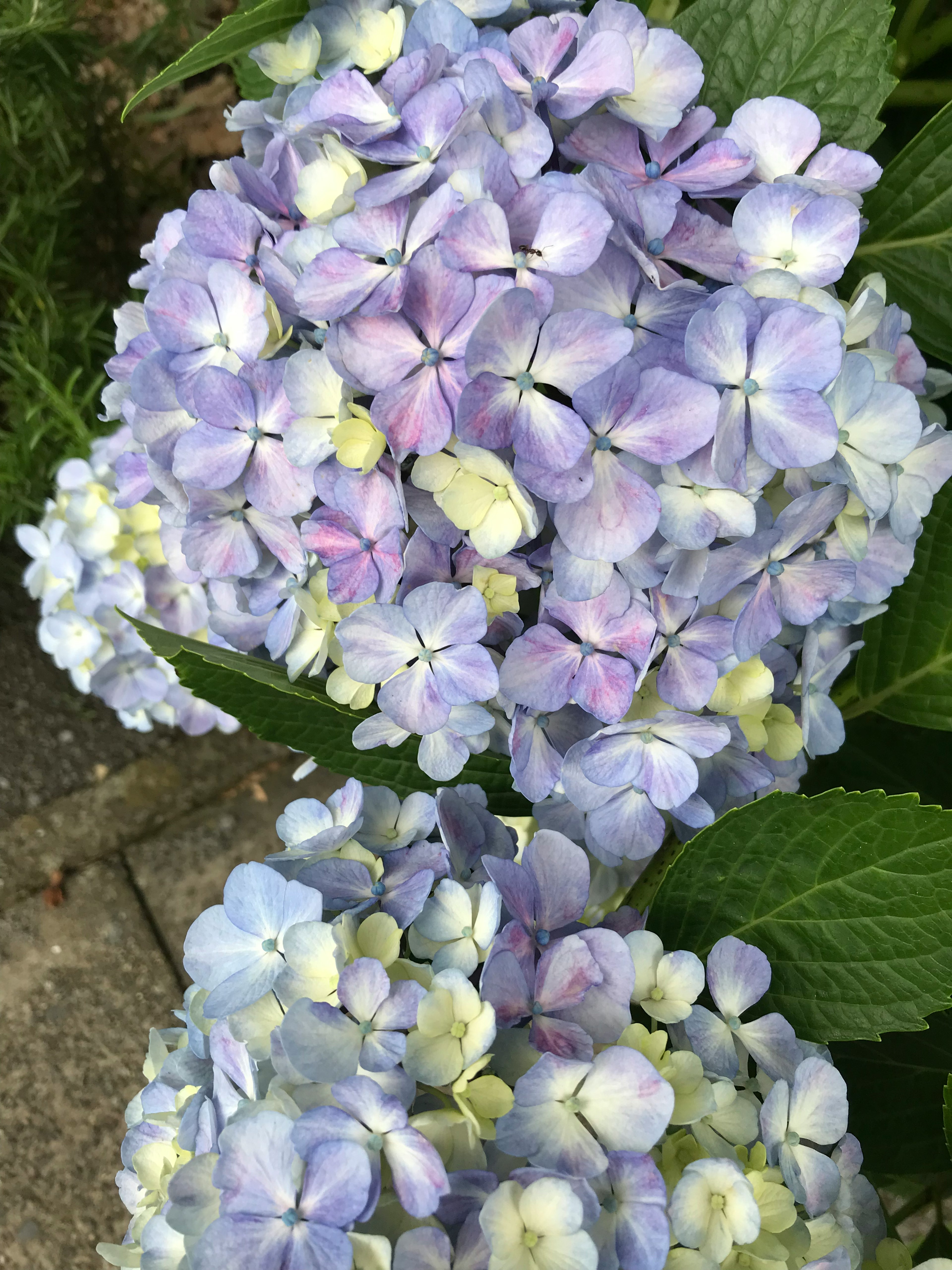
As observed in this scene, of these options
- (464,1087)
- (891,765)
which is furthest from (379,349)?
(891,765)

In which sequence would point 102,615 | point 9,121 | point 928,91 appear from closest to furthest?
point 928,91, point 102,615, point 9,121

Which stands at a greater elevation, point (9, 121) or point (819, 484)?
point (819, 484)

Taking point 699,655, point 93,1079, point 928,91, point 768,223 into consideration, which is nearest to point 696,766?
point 699,655

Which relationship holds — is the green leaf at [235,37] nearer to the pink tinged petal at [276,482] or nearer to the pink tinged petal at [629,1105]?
the pink tinged petal at [276,482]

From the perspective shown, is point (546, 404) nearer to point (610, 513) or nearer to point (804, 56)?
point (610, 513)

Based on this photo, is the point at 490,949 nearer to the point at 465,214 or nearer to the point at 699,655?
the point at 699,655

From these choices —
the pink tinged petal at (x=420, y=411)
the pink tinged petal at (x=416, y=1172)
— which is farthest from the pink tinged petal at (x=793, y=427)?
the pink tinged petal at (x=416, y=1172)
